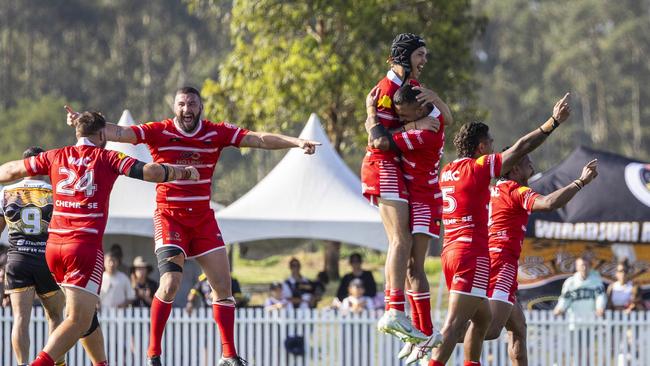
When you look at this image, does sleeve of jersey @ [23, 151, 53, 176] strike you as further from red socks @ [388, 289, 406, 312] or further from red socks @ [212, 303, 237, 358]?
red socks @ [388, 289, 406, 312]

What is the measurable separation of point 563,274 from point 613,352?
311 cm

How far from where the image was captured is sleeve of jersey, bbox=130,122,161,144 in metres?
10.5

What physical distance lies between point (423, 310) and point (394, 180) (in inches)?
45.7

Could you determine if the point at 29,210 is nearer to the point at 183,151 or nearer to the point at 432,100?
the point at 183,151

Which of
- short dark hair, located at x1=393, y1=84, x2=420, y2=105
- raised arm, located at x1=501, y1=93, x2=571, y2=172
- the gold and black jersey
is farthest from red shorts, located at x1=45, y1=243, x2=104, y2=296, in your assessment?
raised arm, located at x1=501, y1=93, x2=571, y2=172

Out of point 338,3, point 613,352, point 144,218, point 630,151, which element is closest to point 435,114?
point 613,352

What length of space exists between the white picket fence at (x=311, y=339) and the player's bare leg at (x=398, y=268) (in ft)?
22.5

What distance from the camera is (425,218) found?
9.98m

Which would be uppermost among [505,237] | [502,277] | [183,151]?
[183,151]

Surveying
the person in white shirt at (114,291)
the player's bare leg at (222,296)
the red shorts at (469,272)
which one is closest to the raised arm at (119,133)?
the player's bare leg at (222,296)

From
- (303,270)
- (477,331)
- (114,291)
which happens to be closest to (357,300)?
(114,291)

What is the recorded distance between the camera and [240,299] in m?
18.1

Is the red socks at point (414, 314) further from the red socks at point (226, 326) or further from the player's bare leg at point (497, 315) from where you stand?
the red socks at point (226, 326)

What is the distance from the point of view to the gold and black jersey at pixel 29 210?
39.3ft
